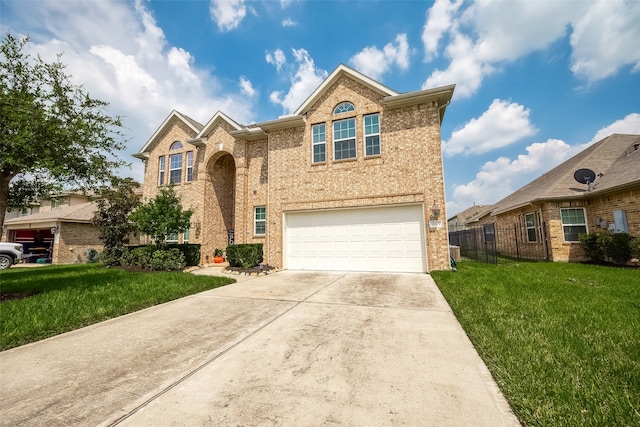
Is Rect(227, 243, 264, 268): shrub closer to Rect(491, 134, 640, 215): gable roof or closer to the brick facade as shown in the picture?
Rect(491, 134, 640, 215): gable roof

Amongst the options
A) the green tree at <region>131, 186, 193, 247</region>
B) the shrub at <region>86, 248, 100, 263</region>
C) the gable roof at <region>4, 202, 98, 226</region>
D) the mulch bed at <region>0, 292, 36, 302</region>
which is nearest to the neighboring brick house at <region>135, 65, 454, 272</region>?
the green tree at <region>131, 186, 193, 247</region>

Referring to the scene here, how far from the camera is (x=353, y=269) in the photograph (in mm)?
10750

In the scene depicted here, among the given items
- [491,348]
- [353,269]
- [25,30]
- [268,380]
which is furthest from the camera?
[353,269]

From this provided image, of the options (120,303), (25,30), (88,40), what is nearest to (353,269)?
(120,303)

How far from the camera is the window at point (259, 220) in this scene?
13.6m

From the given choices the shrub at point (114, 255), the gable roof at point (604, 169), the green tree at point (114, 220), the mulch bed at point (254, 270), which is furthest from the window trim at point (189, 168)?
the gable roof at point (604, 169)

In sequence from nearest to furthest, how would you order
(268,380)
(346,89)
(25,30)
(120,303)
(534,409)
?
1. (534,409)
2. (268,380)
3. (120,303)
4. (25,30)
5. (346,89)

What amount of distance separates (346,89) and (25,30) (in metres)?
10.4

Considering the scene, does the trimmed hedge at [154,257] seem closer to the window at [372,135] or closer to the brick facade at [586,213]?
the window at [372,135]

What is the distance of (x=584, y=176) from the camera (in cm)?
1324

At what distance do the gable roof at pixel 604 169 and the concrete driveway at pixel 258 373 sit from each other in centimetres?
1227

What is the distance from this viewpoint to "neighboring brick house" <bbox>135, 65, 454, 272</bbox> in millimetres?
10273

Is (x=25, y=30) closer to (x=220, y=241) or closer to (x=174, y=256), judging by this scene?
(x=174, y=256)

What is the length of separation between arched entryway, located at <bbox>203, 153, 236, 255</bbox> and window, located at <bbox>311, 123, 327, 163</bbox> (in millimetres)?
6244
